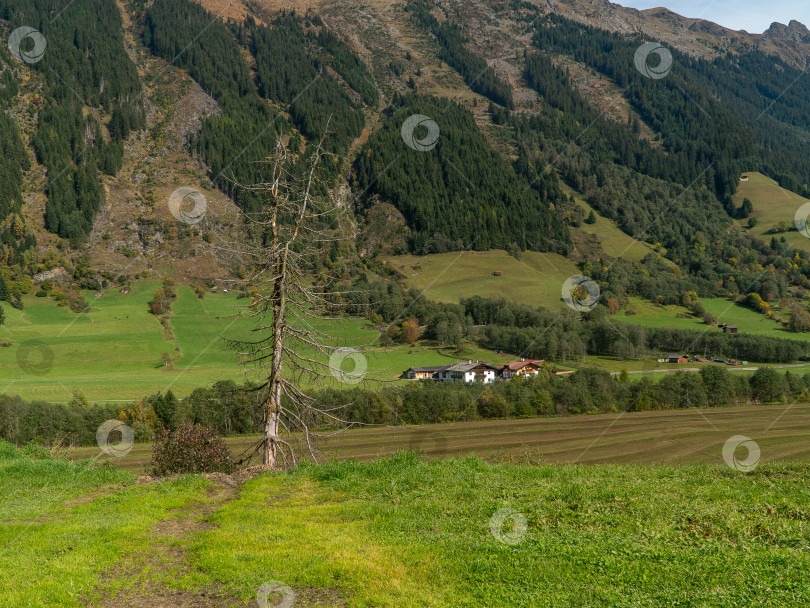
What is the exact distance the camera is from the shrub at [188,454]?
699 inches

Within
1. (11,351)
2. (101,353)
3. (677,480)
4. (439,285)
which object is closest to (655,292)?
(439,285)

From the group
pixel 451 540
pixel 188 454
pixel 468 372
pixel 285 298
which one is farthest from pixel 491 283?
pixel 451 540

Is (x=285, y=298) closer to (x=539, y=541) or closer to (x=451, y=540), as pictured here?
(x=451, y=540)

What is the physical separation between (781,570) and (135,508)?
1169 centimetres

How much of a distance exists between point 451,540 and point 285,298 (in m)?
12.3

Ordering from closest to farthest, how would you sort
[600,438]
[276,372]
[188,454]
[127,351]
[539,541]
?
[539,541] → [188,454] → [276,372] → [600,438] → [127,351]

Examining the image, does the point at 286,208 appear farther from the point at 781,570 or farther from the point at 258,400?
the point at 781,570

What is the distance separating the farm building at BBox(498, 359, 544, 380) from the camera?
106625 mm

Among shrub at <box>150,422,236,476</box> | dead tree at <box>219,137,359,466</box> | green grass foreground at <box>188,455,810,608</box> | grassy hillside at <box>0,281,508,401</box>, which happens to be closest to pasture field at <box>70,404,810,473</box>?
dead tree at <box>219,137,359,466</box>

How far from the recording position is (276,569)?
820 cm

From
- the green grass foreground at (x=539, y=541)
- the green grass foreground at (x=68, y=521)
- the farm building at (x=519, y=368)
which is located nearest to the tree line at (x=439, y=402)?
the farm building at (x=519, y=368)

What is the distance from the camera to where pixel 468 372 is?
4186 inches

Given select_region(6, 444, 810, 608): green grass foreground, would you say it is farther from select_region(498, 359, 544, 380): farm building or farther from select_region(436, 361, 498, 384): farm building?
select_region(498, 359, 544, 380): farm building

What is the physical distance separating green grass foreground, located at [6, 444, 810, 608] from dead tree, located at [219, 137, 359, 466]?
18.3ft
